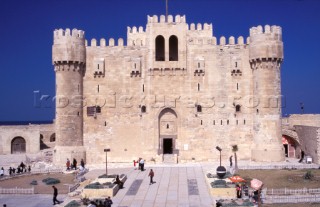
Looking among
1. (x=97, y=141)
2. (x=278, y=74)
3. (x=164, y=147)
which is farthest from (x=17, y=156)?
(x=278, y=74)

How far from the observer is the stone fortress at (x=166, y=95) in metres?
42.3

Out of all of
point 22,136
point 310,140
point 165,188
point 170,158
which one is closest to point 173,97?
point 170,158

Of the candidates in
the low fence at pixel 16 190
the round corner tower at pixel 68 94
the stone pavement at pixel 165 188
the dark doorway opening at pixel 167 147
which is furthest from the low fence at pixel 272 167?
the low fence at pixel 16 190

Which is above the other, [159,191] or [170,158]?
[170,158]

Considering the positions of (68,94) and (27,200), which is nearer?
(27,200)

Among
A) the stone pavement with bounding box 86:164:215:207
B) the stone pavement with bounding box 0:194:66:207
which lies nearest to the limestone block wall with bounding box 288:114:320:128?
the stone pavement with bounding box 86:164:215:207

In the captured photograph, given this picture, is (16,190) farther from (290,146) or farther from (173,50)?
(290,146)

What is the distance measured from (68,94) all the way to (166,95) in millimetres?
9964

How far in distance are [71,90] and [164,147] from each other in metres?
11.4

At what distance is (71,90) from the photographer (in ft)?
137

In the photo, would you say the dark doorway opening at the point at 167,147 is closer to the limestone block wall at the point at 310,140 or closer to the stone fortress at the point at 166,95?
the stone fortress at the point at 166,95

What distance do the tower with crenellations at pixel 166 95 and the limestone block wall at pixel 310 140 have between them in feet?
17.1

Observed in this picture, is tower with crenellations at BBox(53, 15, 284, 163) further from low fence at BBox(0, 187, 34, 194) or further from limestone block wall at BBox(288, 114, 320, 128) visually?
low fence at BBox(0, 187, 34, 194)

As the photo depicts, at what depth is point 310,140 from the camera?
134 ft
